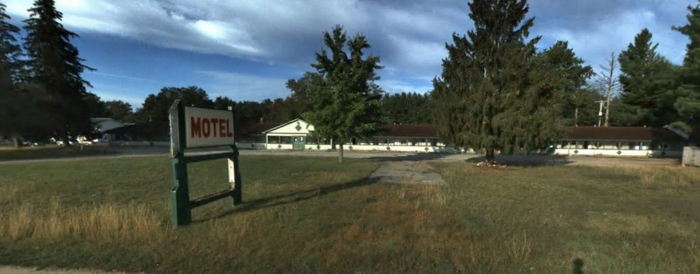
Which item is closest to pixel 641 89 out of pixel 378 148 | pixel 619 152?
pixel 619 152

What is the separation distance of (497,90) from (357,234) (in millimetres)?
17273

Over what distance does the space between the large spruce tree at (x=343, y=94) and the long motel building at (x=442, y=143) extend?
1414cm

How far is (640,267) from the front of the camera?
428 cm

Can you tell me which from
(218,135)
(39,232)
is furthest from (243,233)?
(39,232)

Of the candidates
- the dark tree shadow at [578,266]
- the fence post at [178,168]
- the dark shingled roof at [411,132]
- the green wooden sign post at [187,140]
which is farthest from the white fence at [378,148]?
the dark tree shadow at [578,266]

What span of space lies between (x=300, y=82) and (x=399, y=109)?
27.8 m

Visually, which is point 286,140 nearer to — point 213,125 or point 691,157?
point 213,125

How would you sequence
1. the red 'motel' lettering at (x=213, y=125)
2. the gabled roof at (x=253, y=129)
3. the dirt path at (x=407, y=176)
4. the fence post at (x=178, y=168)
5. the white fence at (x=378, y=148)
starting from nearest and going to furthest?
1. the fence post at (x=178, y=168)
2. the red 'motel' lettering at (x=213, y=125)
3. the dirt path at (x=407, y=176)
4. the white fence at (x=378, y=148)
5. the gabled roof at (x=253, y=129)

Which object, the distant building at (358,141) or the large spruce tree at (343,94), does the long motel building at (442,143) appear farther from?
the large spruce tree at (343,94)

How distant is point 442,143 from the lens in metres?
36.1

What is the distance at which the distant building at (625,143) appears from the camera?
40.1 meters

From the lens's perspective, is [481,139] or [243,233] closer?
[243,233]

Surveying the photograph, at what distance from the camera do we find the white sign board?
636 cm

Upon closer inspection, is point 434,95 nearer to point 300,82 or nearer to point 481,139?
point 481,139
